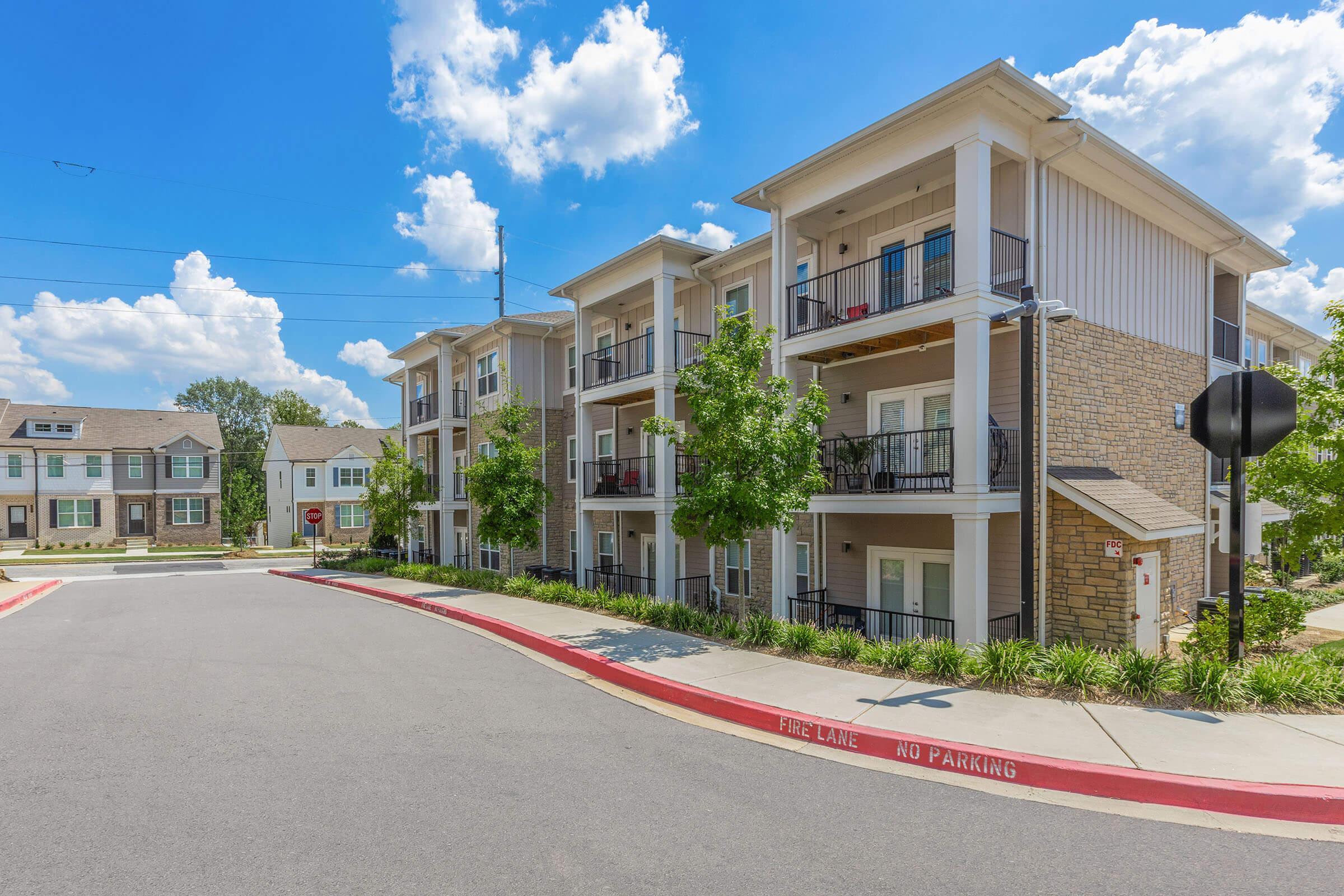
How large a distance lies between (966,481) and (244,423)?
82.4 metres

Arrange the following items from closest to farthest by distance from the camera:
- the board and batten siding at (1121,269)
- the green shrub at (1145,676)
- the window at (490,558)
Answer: the green shrub at (1145,676) → the board and batten siding at (1121,269) → the window at (490,558)

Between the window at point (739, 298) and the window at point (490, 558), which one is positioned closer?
the window at point (739, 298)

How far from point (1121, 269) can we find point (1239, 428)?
6543 millimetres

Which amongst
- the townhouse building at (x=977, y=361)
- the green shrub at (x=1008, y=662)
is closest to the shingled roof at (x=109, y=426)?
the townhouse building at (x=977, y=361)

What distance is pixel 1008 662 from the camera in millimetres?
7684

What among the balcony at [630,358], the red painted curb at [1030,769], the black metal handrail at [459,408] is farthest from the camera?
the black metal handrail at [459,408]

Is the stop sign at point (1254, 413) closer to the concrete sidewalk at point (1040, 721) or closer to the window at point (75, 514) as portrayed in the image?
the concrete sidewalk at point (1040, 721)

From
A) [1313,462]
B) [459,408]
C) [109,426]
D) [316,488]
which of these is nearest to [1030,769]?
[1313,462]

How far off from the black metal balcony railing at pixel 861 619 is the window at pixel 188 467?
4671 cm

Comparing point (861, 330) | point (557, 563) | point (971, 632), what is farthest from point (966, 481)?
point (557, 563)

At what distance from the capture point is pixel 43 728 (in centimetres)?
708

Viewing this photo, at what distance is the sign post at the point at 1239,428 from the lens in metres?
7.45

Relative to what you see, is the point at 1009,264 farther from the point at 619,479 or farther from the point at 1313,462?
the point at 619,479

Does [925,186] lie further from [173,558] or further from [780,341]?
[173,558]
